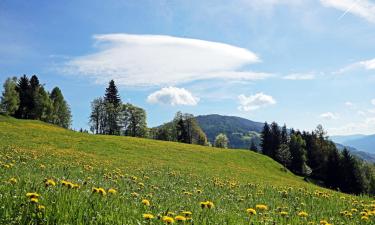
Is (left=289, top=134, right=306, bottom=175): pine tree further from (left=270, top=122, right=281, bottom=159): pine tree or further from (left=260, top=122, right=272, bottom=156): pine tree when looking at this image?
(left=260, top=122, right=272, bottom=156): pine tree

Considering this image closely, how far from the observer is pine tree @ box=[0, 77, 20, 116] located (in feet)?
307

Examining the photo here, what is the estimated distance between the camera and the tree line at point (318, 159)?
100 m

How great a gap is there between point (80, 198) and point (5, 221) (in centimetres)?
158

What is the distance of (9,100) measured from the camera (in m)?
93.4

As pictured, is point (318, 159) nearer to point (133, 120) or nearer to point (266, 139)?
point (266, 139)

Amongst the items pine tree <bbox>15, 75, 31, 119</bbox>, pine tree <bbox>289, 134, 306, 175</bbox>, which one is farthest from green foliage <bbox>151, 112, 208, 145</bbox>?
pine tree <bbox>15, 75, 31, 119</bbox>

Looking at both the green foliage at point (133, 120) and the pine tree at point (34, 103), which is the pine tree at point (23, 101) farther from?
the green foliage at point (133, 120)

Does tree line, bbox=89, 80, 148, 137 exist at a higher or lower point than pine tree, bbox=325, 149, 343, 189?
higher

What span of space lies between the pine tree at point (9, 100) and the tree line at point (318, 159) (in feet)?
240

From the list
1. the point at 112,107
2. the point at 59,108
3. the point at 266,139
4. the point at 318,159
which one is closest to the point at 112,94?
the point at 112,107

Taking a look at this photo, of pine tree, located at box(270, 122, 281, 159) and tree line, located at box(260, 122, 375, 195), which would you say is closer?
tree line, located at box(260, 122, 375, 195)

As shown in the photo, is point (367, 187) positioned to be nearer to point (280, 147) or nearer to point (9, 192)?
point (280, 147)

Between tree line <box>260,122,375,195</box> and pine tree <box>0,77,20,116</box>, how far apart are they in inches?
2874

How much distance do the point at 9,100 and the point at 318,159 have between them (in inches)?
3472
